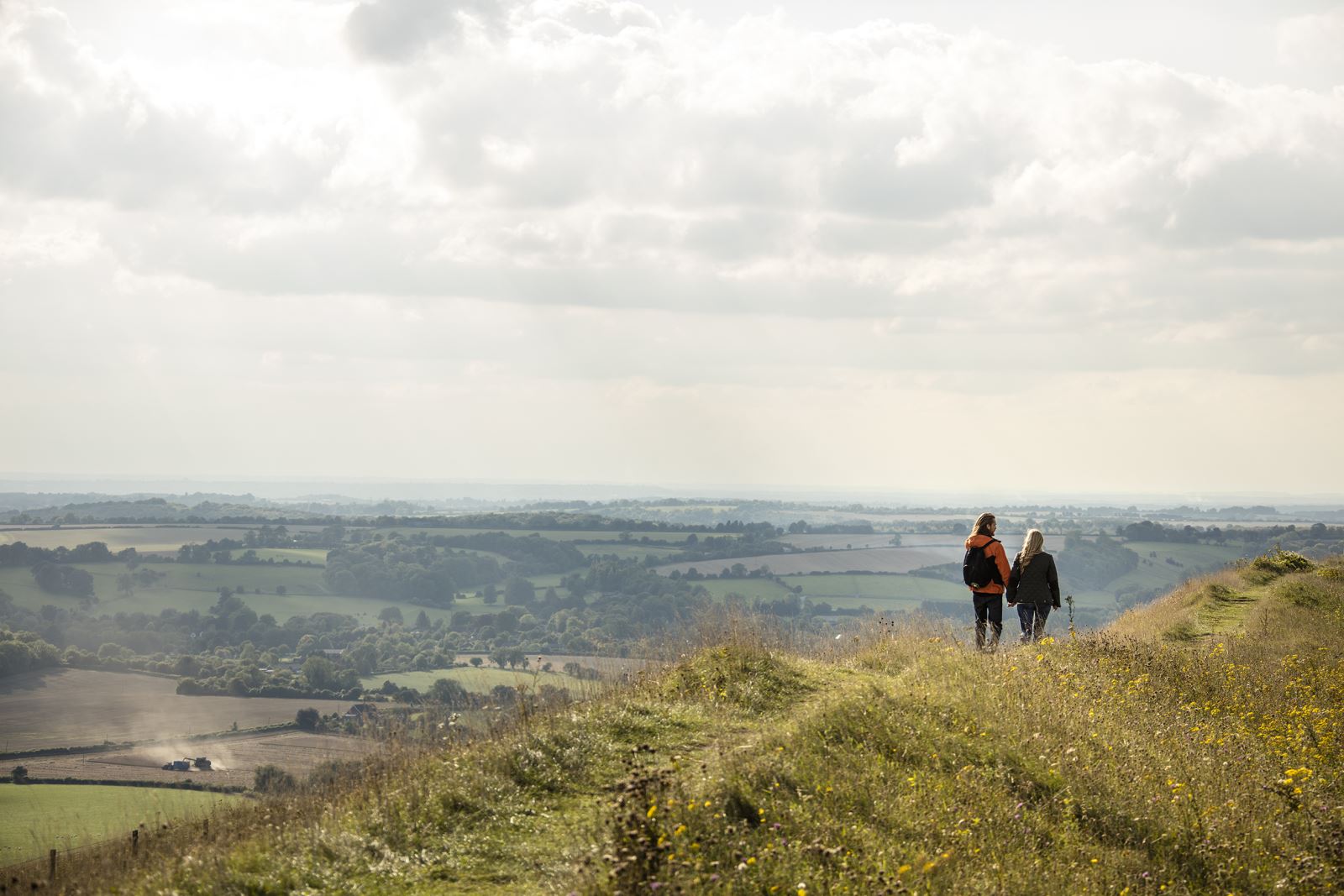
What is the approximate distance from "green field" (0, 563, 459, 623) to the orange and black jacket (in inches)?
3718

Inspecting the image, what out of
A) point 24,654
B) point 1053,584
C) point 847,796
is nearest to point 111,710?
point 24,654

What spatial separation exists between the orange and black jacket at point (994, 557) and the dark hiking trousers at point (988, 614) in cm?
8

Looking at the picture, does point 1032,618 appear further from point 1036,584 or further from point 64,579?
point 64,579

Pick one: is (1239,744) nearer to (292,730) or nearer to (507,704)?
(507,704)

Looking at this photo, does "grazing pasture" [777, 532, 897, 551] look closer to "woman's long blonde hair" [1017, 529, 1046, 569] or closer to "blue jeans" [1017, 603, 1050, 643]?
"blue jeans" [1017, 603, 1050, 643]

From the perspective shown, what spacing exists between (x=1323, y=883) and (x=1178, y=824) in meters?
1.16

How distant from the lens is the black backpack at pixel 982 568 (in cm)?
1656

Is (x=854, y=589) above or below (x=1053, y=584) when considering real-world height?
below

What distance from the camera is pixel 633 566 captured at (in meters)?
120

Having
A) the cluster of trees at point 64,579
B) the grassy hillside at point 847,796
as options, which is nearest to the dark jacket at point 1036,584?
the grassy hillside at point 847,796

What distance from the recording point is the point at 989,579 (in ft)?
54.4

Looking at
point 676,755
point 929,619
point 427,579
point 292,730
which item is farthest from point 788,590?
point 676,755

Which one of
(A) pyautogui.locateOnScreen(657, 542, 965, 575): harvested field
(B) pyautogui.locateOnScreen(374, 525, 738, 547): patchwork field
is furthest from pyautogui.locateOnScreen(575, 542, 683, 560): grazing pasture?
(A) pyautogui.locateOnScreen(657, 542, 965, 575): harvested field

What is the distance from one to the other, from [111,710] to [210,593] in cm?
5642
